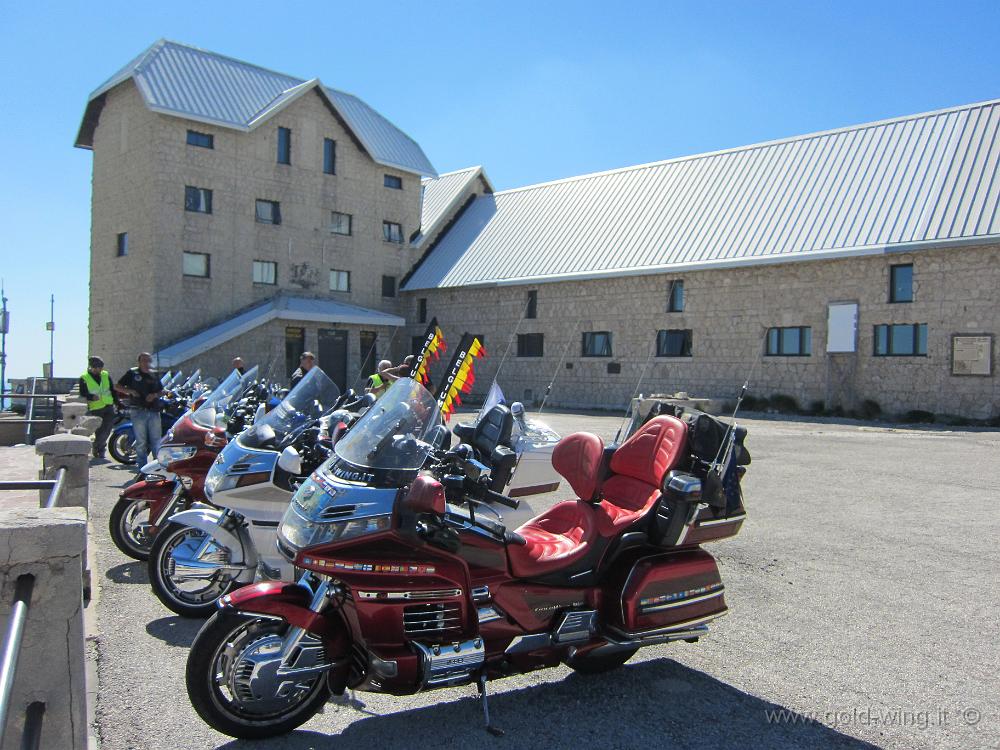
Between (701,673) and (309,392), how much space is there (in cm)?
360

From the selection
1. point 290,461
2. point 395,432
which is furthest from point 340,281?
point 395,432

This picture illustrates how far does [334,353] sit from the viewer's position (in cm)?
3453

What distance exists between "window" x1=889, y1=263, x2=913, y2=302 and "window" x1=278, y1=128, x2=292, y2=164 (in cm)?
2380

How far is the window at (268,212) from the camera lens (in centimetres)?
3416

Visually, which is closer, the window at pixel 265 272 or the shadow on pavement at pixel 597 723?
the shadow on pavement at pixel 597 723

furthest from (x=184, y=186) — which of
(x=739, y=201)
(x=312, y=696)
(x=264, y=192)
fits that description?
(x=312, y=696)

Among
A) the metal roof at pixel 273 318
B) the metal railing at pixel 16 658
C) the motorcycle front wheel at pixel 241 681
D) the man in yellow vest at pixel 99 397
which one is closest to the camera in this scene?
the metal railing at pixel 16 658

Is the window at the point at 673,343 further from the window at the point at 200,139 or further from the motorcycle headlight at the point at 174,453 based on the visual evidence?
the motorcycle headlight at the point at 174,453

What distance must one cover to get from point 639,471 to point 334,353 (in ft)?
101

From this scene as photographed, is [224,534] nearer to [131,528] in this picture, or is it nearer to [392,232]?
[131,528]

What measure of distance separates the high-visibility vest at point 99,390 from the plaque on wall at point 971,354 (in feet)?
68.4

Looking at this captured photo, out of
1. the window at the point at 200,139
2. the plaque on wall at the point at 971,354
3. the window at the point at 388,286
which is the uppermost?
the window at the point at 200,139

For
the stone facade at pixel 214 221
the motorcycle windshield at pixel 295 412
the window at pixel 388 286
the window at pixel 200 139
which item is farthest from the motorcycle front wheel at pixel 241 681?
the window at pixel 388 286

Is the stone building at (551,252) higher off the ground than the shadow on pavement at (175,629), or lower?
higher
